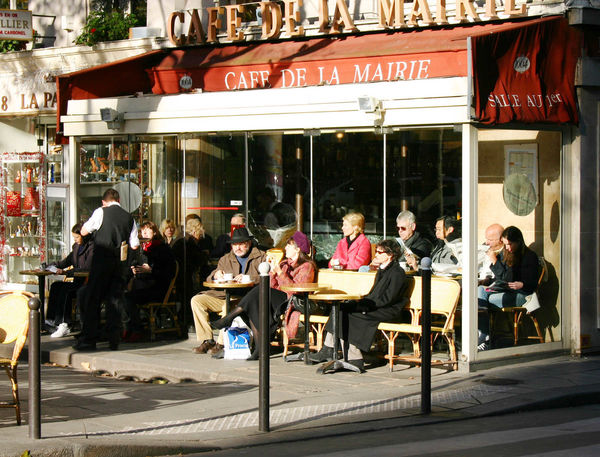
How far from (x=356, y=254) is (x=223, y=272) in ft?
5.58

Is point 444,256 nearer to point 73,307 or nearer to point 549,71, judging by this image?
point 549,71

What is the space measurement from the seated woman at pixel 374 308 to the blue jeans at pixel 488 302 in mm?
955

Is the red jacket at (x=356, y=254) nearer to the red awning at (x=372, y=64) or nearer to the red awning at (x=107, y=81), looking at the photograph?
the red awning at (x=372, y=64)

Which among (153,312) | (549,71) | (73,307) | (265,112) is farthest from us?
(73,307)

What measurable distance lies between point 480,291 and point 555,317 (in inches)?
46.2

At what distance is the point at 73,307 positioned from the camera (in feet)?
48.4

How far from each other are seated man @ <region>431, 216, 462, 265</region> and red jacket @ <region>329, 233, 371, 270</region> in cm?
89

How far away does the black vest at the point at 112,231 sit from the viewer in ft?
42.1

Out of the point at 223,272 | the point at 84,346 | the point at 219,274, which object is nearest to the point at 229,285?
the point at 219,274

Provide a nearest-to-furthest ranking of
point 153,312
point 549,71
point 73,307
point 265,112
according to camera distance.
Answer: point 549,71
point 265,112
point 153,312
point 73,307

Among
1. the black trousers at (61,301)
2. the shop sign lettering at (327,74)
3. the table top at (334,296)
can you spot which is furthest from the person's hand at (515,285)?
the black trousers at (61,301)

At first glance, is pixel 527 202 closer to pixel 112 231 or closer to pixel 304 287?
pixel 304 287

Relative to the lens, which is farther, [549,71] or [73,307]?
[73,307]

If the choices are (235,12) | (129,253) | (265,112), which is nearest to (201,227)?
(129,253)
